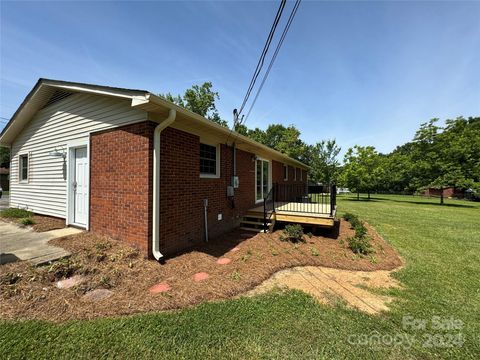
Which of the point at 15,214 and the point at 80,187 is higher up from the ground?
the point at 80,187

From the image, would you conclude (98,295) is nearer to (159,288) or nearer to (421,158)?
(159,288)

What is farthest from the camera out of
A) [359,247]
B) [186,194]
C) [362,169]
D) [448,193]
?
[448,193]

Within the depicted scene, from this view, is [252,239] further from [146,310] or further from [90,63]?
[90,63]

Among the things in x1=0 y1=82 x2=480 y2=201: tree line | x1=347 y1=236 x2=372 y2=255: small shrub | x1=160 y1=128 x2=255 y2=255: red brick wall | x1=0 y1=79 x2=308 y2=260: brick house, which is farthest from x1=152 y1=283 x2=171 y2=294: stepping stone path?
x1=0 y1=82 x2=480 y2=201: tree line

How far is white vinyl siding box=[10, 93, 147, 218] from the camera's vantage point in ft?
16.9

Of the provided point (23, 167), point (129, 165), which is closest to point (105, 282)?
point (129, 165)

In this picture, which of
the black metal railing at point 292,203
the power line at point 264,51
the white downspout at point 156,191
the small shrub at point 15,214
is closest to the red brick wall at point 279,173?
the black metal railing at point 292,203

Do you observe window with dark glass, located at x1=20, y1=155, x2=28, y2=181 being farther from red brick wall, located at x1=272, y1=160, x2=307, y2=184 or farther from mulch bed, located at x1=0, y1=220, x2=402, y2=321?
red brick wall, located at x1=272, y1=160, x2=307, y2=184

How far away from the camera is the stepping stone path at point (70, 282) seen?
332 cm

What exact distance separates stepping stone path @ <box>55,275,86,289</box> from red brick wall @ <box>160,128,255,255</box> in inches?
57.0

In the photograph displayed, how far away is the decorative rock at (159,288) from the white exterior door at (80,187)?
12.0 ft

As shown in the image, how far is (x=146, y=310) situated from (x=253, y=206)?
6569 millimetres

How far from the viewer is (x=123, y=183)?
189 inches

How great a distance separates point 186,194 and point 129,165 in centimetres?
144
